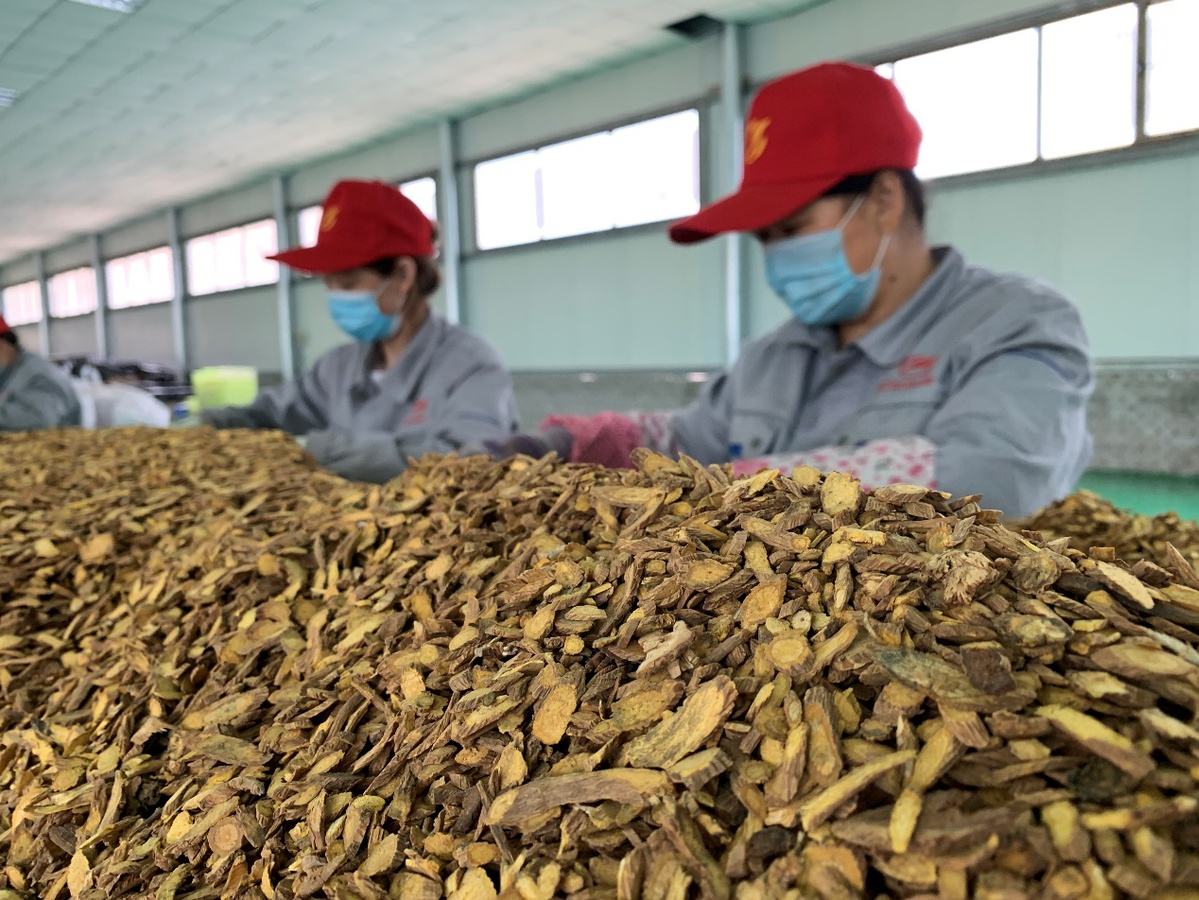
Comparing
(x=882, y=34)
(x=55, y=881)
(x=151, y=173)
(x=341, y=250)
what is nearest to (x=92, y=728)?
(x=55, y=881)

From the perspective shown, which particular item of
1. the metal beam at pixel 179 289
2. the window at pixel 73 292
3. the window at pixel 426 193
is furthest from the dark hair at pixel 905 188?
the window at pixel 73 292

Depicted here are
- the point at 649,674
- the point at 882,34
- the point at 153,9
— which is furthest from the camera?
the point at 153,9

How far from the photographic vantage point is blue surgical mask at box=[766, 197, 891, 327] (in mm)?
1324

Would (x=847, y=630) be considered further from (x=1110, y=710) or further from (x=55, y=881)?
(x=55, y=881)

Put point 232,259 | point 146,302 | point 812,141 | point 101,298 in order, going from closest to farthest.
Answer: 1. point 812,141
2. point 232,259
3. point 146,302
4. point 101,298

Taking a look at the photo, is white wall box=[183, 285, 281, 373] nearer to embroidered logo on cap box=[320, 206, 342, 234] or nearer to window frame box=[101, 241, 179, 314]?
window frame box=[101, 241, 179, 314]

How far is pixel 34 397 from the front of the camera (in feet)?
9.32

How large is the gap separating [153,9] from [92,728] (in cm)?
500

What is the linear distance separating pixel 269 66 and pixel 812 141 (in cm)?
527

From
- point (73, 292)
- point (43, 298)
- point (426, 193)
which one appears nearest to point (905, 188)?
point (426, 193)

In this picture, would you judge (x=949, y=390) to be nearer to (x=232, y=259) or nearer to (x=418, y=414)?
(x=418, y=414)

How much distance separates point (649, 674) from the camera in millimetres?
521

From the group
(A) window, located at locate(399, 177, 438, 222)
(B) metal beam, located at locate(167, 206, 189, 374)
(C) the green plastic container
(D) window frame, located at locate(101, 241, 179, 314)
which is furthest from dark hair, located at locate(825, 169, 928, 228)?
(D) window frame, located at locate(101, 241, 179, 314)

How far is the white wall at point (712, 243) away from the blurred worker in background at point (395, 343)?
1.04 m
